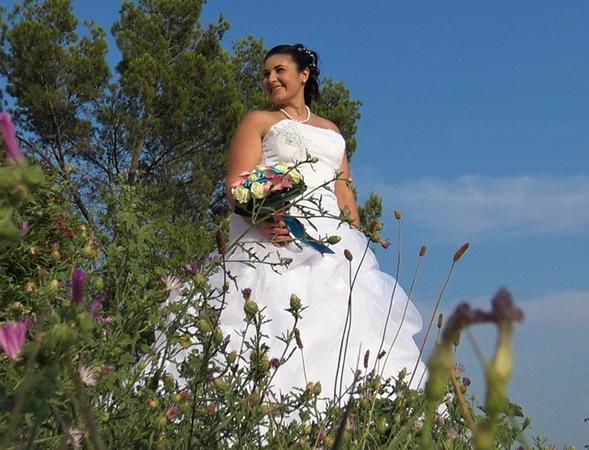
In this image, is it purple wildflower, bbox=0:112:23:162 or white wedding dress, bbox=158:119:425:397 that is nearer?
purple wildflower, bbox=0:112:23:162

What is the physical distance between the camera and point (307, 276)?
4.01 m

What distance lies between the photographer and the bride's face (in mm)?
4699

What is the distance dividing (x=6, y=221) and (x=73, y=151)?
15.4m

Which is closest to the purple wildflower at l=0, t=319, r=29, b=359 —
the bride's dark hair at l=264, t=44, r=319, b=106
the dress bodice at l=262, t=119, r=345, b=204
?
the dress bodice at l=262, t=119, r=345, b=204

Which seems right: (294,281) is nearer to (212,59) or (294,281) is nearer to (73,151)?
(73,151)

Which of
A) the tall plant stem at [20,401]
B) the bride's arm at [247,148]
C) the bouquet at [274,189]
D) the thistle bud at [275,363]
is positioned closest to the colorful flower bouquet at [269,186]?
the bouquet at [274,189]

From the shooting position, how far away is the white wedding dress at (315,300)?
3.70 m

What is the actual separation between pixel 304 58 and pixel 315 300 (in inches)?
59.4

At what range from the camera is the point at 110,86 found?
15.8 m

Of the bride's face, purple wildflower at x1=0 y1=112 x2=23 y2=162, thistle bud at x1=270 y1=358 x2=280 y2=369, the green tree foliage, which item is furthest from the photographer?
the green tree foliage

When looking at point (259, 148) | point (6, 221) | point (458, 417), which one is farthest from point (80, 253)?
point (259, 148)

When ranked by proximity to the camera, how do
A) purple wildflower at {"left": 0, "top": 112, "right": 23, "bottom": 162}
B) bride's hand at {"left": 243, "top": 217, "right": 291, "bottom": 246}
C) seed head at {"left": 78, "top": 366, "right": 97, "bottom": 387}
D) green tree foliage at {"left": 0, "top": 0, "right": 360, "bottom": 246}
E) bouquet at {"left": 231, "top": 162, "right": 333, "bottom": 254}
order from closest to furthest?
purple wildflower at {"left": 0, "top": 112, "right": 23, "bottom": 162}, seed head at {"left": 78, "top": 366, "right": 97, "bottom": 387}, bouquet at {"left": 231, "top": 162, "right": 333, "bottom": 254}, bride's hand at {"left": 243, "top": 217, "right": 291, "bottom": 246}, green tree foliage at {"left": 0, "top": 0, "right": 360, "bottom": 246}

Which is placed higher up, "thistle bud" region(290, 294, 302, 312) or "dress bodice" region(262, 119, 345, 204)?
"dress bodice" region(262, 119, 345, 204)

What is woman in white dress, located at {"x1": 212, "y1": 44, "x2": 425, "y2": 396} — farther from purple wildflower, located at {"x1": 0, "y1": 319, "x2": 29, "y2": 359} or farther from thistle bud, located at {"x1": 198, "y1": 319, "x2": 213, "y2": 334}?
purple wildflower, located at {"x1": 0, "y1": 319, "x2": 29, "y2": 359}
